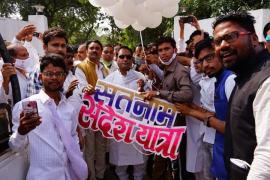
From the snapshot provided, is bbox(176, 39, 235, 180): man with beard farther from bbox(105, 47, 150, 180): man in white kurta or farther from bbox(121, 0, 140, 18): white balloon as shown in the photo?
bbox(105, 47, 150, 180): man in white kurta

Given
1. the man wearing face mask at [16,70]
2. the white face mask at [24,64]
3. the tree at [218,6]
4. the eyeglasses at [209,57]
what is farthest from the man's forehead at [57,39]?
the tree at [218,6]

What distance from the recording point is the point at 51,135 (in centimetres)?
247

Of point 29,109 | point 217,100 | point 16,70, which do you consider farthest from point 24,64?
point 217,100

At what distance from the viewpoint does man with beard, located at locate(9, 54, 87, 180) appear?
7.71 feet

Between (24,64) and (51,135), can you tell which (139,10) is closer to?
(24,64)

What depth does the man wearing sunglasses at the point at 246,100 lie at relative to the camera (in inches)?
55.1

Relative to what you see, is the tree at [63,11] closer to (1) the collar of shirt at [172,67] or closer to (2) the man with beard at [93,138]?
(2) the man with beard at [93,138]

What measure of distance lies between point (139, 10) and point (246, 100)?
111 inches

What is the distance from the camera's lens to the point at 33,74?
10.3 ft

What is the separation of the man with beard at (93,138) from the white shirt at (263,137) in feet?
10.6

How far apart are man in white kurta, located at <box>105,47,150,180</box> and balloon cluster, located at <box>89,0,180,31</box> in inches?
15.4

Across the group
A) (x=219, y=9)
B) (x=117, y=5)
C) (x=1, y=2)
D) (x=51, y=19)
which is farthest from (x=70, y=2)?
(x=117, y=5)

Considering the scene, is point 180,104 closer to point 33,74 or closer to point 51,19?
point 33,74

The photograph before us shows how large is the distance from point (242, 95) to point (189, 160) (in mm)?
2418
